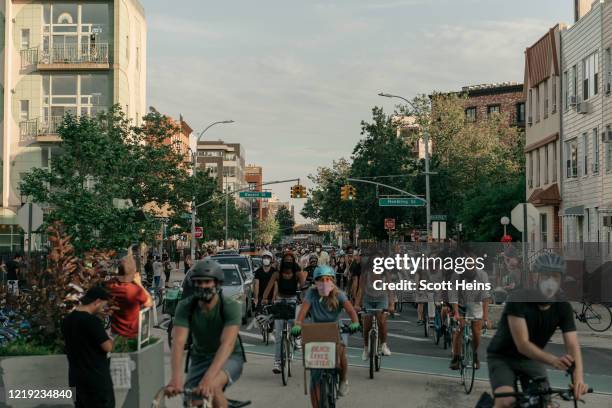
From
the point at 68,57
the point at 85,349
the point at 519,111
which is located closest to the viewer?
the point at 85,349

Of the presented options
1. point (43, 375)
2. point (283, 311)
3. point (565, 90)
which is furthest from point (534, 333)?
point (565, 90)

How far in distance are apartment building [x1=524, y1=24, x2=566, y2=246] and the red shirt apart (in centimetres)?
3574

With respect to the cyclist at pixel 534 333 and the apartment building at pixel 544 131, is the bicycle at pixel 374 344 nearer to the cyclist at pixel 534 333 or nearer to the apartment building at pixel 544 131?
the cyclist at pixel 534 333

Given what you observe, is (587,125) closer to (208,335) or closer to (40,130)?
(40,130)

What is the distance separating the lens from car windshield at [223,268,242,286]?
23.6 m

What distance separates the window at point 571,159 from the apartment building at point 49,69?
86.7ft

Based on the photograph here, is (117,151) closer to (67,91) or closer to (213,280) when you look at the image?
(67,91)

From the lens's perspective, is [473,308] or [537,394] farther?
[473,308]

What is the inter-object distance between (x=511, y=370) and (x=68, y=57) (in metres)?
51.9

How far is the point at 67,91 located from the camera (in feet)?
182

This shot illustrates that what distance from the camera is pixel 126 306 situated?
10234mm

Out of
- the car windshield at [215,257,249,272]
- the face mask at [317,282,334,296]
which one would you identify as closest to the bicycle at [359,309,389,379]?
the face mask at [317,282,334,296]

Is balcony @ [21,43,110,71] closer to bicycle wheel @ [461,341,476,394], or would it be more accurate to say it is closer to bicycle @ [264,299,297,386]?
bicycle @ [264,299,297,386]

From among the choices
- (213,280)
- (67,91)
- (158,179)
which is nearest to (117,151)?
(158,179)
